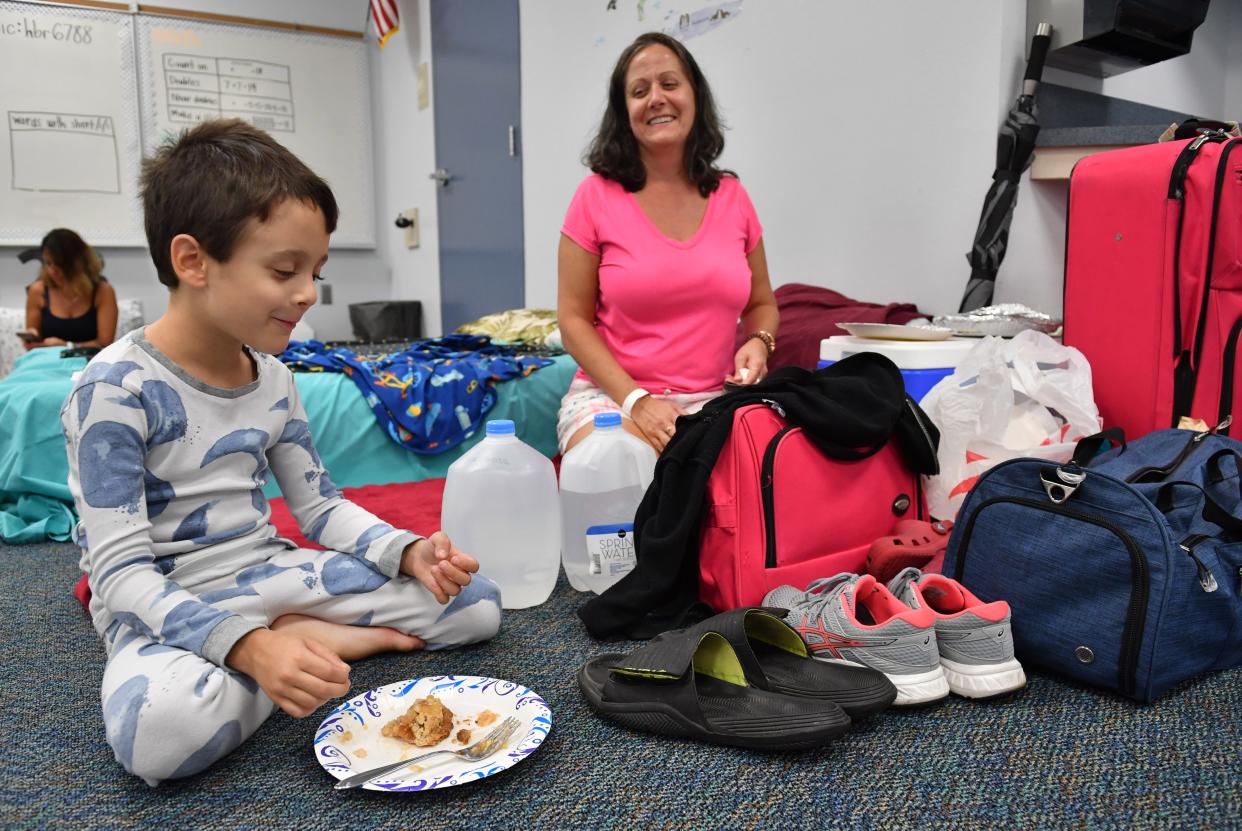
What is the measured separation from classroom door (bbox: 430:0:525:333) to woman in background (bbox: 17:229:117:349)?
59.5 inches

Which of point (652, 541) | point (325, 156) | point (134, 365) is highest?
point (325, 156)

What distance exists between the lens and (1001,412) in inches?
54.2

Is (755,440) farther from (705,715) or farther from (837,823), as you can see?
(837,823)

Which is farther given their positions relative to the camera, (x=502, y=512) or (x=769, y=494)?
(x=502, y=512)

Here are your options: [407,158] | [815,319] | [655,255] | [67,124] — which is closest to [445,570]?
[655,255]

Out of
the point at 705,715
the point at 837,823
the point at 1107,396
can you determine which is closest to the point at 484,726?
the point at 705,715

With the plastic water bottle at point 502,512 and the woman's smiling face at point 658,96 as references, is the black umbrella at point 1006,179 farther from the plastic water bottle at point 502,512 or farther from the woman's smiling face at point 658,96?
the plastic water bottle at point 502,512

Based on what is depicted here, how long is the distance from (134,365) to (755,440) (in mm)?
774

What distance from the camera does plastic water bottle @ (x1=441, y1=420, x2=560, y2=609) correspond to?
1408 mm

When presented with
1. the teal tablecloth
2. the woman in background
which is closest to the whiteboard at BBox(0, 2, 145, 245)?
the woman in background

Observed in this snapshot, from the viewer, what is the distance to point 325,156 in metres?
4.90

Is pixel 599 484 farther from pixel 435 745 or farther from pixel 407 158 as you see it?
pixel 407 158

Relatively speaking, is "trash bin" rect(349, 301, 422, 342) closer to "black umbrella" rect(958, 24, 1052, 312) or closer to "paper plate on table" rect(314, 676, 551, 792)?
"black umbrella" rect(958, 24, 1052, 312)

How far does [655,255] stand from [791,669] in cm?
85
